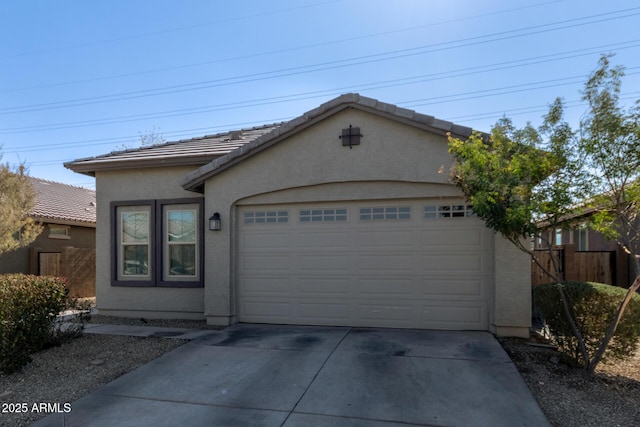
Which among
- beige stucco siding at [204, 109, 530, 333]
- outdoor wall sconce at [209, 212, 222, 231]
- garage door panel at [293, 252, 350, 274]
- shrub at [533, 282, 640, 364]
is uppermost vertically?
beige stucco siding at [204, 109, 530, 333]

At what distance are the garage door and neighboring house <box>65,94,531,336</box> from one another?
0.02m

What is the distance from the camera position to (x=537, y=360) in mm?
6094

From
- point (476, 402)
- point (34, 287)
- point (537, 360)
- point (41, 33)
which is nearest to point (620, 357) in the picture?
point (537, 360)

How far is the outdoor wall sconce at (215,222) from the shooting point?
873 cm

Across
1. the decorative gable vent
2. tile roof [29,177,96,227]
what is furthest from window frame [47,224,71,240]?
the decorative gable vent

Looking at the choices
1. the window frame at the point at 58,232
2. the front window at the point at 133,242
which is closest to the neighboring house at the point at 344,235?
the front window at the point at 133,242

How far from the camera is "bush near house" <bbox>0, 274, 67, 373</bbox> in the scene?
584 centimetres

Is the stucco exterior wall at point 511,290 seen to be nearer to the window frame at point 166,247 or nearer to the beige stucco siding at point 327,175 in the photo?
the beige stucco siding at point 327,175

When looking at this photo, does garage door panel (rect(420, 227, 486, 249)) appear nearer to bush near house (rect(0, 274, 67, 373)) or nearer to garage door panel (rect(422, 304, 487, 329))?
garage door panel (rect(422, 304, 487, 329))

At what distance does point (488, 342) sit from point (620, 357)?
5.99ft

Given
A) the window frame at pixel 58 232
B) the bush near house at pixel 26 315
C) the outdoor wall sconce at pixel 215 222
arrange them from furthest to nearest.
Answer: the window frame at pixel 58 232, the outdoor wall sconce at pixel 215 222, the bush near house at pixel 26 315

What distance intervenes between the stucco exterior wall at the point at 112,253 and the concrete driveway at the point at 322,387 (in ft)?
9.42

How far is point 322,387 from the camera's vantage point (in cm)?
513

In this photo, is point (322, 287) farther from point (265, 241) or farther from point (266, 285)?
point (265, 241)
